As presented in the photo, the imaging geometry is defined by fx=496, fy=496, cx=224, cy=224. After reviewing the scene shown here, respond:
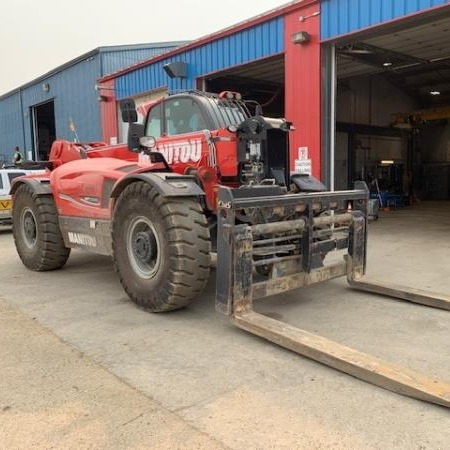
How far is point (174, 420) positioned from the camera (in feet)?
9.73

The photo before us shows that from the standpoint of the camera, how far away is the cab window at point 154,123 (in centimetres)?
603

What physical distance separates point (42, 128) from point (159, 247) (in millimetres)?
26489

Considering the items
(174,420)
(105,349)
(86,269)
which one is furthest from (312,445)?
(86,269)

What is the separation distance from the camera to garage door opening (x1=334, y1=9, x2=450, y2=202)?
825 inches

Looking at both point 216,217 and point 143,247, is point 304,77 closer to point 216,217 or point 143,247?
point 216,217

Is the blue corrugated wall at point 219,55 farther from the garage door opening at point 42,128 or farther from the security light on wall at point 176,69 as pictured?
the garage door opening at point 42,128

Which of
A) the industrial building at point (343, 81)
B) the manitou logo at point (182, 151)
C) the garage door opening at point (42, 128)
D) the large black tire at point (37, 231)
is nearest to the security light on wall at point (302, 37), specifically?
the industrial building at point (343, 81)

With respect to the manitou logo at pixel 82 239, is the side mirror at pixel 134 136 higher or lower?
higher

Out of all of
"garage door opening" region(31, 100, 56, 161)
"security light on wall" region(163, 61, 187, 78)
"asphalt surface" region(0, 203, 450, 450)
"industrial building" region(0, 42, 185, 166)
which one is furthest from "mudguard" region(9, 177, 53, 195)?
"garage door opening" region(31, 100, 56, 161)

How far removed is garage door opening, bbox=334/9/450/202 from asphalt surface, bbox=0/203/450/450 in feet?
42.9

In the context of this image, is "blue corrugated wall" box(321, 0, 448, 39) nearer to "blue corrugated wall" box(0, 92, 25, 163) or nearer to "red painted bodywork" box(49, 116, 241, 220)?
"red painted bodywork" box(49, 116, 241, 220)

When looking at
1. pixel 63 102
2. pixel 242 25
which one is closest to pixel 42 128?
pixel 63 102

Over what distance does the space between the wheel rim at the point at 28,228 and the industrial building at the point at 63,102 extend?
291 inches

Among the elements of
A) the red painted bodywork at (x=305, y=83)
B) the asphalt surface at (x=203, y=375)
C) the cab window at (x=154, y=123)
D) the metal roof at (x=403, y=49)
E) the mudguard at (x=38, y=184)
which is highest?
the metal roof at (x=403, y=49)
